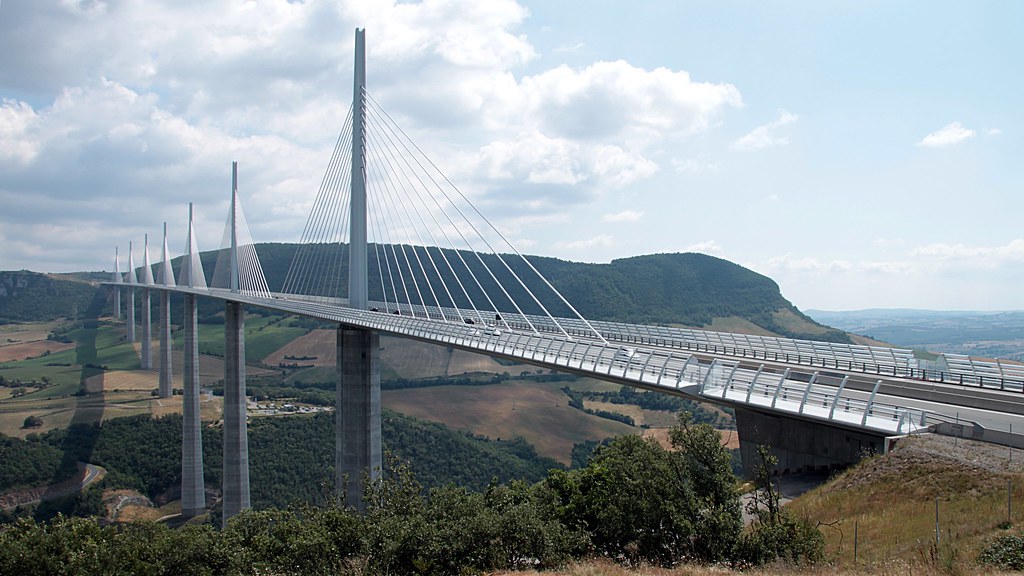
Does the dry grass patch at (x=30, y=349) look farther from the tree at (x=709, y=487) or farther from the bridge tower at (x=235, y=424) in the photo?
the tree at (x=709, y=487)

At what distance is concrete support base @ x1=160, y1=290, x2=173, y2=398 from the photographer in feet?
234

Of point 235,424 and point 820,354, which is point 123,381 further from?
point 820,354

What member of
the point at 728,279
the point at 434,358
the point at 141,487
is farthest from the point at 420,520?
the point at 728,279

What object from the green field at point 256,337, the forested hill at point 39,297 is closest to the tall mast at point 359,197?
the green field at point 256,337

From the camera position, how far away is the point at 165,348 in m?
70.9

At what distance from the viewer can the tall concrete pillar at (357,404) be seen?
31.9 meters

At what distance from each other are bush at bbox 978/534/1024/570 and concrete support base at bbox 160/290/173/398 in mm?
75354

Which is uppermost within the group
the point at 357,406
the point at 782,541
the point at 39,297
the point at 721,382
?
the point at 39,297

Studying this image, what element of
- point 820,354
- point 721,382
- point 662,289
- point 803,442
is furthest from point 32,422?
point 662,289

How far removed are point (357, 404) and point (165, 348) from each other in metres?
48.5

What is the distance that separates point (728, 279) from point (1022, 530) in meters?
144

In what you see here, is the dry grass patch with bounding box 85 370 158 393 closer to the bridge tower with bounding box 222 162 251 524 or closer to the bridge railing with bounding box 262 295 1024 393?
the bridge tower with bounding box 222 162 251 524

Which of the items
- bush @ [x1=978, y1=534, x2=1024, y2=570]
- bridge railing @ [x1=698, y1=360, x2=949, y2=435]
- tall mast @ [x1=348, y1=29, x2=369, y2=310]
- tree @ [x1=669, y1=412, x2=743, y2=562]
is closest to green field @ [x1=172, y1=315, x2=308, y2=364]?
tall mast @ [x1=348, y1=29, x2=369, y2=310]

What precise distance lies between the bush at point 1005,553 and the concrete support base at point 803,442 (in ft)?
12.4
